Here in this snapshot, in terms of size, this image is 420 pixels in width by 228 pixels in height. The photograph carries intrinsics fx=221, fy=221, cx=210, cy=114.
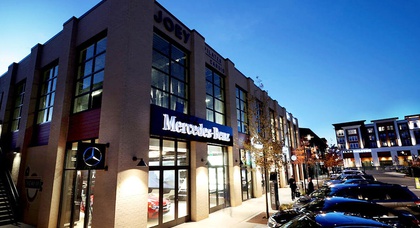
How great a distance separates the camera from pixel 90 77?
38.4 ft

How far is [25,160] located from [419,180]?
3467 centimetres

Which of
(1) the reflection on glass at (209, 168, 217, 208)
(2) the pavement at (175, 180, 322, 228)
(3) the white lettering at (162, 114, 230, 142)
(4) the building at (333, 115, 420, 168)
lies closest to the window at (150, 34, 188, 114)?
(3) the white lettering at (162, 114, 230, 142)

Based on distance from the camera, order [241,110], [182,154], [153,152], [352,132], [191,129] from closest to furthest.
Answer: [153,152] < [191,129] < [182,154] < [241,110] < [352,132]

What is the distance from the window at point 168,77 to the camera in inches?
470

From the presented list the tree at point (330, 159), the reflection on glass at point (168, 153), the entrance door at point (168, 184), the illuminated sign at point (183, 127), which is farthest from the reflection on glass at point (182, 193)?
the tree at point (330, 159)

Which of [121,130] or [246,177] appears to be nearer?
[121,130]

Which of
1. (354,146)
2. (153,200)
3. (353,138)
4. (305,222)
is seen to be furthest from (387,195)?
(353,138)

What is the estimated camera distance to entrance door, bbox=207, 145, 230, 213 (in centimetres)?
1455

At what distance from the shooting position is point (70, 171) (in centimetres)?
1143

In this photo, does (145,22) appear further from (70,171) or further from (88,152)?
(70,171)

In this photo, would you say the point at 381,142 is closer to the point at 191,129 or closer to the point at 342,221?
the point at 191,129

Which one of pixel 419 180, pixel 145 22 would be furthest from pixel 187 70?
pixel 419 180

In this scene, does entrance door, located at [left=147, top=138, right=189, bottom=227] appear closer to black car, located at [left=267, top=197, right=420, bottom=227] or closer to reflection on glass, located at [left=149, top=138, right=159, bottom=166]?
reflection on glass, located at [left=149, top=138, right=159, bottom=166]

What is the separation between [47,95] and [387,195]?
61.1 feet
